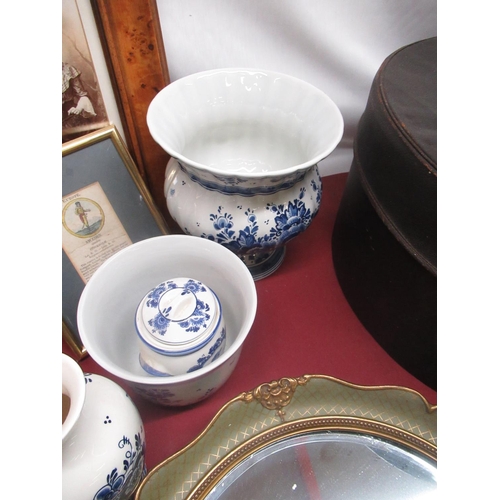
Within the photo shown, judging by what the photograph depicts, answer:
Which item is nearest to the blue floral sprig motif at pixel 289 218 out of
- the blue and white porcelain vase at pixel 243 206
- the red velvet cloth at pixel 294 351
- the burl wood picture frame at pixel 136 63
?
the blue and white porcelain vase at pixel 243 206

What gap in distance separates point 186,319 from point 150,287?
5.5 inches

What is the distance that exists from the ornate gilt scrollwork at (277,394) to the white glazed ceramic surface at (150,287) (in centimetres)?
5

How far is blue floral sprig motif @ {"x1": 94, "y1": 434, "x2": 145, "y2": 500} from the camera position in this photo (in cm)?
37

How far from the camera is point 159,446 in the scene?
1.72 feet

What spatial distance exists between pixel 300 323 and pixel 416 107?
322 millimetres

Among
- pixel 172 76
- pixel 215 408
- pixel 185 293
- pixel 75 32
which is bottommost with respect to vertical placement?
pixel 215 408

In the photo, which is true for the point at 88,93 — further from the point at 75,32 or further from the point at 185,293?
the point at 185,293

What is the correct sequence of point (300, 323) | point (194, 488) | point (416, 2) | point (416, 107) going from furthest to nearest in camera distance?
1. point (416, 2)
2. point (300, 323)
3. point (416, 107)
4. point (194, 488)

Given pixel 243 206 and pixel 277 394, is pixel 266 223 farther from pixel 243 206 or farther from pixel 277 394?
pixel 277 394

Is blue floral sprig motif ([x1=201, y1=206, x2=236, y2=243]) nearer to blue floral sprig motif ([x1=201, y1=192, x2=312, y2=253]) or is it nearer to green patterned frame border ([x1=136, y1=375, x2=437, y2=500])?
blue floral sprig motif ([x1=201, y1=192, x2=312, y2=253])

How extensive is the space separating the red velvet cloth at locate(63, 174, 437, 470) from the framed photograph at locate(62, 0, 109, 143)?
0.98 ft

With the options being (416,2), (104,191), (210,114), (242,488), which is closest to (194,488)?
(242,488)

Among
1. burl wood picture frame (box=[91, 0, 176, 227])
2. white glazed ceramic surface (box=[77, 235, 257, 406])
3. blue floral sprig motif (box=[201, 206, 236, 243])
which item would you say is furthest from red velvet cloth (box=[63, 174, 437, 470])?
burl wood picture frame (box=[91, 0, 176, 227])

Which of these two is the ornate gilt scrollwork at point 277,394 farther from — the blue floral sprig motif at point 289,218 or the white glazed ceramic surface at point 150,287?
the blue floral sprig motif at point 289,218
